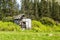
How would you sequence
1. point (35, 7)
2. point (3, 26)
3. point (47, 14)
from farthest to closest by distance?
point (35, 7) < point (47, 14) < point (3, 26)

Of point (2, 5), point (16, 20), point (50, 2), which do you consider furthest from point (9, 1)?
point (50, 2)

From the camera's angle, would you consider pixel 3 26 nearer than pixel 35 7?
Yes

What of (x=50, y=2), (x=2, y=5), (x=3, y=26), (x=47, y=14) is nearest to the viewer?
(x=3, y=26)

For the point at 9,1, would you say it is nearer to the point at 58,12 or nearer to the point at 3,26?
the point at 58,12

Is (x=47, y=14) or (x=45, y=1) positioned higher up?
(x=45, y=1)

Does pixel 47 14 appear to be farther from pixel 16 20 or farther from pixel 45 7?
pixel 16 20

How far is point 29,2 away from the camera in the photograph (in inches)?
3780

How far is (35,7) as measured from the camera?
93.2 m

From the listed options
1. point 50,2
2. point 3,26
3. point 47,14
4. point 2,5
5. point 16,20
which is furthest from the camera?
point 50,2

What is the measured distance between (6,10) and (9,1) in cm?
457

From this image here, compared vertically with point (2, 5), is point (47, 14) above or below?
below

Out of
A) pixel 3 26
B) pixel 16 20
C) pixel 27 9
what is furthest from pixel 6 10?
pixel 3 26

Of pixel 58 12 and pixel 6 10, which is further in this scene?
pixel 58 12

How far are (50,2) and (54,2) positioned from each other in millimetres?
2420
